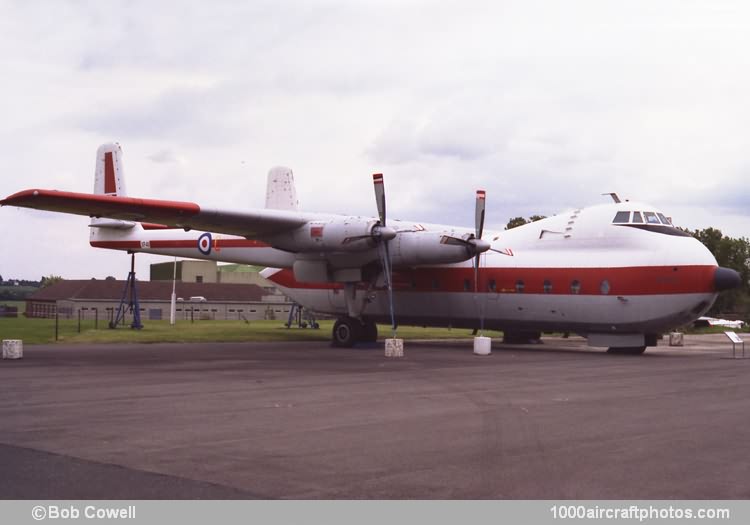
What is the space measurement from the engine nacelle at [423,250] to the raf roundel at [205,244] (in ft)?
32.1

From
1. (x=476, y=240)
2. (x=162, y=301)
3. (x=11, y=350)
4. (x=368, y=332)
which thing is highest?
(x=476, y=240)

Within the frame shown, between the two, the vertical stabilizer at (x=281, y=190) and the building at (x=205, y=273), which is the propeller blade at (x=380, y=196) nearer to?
the vertical stabilizer at (x=281, y=190)

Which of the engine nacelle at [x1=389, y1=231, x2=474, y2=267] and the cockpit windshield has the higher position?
the cockpit windshield

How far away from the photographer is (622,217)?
92.7 ft

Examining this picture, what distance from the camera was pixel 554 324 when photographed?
95.3 feet

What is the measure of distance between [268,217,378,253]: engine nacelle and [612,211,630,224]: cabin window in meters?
8.52

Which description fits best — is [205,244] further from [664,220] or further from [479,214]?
[664,220]

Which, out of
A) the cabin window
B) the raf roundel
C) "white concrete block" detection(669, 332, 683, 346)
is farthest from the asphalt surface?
"white concrete block" detection(669, 332, 683, 346)

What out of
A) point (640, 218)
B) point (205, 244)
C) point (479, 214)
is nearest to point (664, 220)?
point (640, 218)

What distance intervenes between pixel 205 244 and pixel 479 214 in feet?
41.8

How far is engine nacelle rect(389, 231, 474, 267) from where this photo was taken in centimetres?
2786

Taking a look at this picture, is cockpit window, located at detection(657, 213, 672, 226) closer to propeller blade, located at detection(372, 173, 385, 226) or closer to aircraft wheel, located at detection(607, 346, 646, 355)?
aircraft wheel, located at detection(607, 346, 646, 355)

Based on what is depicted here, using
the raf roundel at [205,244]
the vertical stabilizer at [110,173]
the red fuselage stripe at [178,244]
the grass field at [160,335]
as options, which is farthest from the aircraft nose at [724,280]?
the vertical stabilizer at [110,173]
